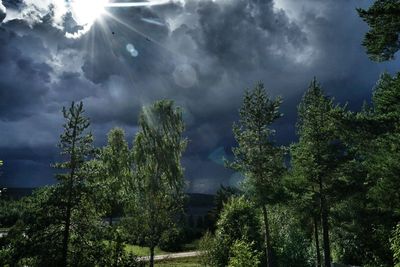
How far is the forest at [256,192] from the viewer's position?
2234 cm

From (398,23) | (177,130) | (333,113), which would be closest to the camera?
(398,23)

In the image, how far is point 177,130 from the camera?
137ft

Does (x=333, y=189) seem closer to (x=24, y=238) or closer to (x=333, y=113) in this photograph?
(x=333, y=113)

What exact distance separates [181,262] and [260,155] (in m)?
23.7

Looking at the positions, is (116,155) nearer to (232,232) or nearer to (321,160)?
(232,232)

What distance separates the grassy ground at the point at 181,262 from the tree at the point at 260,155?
16.0 m

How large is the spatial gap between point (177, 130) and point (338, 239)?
18.2 metres

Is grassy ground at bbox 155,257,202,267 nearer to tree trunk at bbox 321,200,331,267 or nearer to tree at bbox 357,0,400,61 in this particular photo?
tree trunk at bbox 321,200,331,267

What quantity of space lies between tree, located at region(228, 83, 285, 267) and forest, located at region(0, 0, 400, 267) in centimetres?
9

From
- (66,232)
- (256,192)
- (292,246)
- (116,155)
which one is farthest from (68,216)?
(116,155)

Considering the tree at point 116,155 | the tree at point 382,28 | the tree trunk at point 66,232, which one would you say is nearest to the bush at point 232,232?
the tree at point 116,155

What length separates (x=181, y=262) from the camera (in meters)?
51.8

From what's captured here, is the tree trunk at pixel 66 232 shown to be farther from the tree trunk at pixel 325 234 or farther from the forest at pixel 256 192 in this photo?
the tree trunk at pixel 325 234

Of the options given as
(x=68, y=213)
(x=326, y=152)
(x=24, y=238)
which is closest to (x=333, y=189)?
(x=326, y=152)
